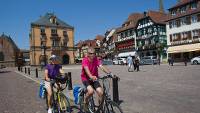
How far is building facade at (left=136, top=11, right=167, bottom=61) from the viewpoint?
57.8 m

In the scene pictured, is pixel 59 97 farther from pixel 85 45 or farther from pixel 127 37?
pixel 85 45

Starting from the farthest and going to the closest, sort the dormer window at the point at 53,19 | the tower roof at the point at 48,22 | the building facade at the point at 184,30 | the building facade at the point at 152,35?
the dormer window at the point at 53,19 < the tower roof at the point at 48,22 < the building facade at the point at 152,35 < the building facade at the point at 184,30

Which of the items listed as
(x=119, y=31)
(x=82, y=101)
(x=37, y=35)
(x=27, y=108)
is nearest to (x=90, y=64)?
(x=82, y=101)

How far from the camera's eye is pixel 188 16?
47.6 m

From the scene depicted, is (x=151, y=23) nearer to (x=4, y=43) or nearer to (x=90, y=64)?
(x=90, y=64)

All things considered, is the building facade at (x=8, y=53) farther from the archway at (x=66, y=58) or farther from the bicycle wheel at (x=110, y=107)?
the bicycle wheel at (x=110, y=107)

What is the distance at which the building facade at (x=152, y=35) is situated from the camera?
57831 millimetres

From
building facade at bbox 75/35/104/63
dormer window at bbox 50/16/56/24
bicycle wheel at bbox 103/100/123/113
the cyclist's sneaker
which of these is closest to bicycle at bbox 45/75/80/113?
the cyclist's sneaker

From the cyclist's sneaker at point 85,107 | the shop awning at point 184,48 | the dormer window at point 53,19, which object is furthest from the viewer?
the dormer window at point 53,19

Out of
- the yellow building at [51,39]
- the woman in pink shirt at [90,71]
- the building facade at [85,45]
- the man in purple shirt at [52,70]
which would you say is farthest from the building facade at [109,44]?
the woman in pink shirt at [90,71]

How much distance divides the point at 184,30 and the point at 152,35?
11593 millimetres

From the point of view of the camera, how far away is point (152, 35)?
197 feet

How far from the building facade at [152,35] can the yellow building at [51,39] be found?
24009 mm

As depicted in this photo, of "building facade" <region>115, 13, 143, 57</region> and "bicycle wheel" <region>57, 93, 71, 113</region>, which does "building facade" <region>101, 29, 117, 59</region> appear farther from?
"bicycle wheel" <region>57, 93, 71, 113</region>
